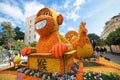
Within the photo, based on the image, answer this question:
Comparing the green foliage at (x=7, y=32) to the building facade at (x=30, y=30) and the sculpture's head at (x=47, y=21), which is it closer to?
the building facade at (x=30, y=30)

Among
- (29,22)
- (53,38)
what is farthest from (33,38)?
(53,38)

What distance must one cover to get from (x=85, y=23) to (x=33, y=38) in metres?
27.7

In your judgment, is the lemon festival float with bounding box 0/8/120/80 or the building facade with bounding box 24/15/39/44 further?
the building facade with bounding box 24/15/39/44

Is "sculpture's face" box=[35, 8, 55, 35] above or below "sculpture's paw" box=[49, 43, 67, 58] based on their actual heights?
above

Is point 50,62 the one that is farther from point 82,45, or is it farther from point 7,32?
point 7,32

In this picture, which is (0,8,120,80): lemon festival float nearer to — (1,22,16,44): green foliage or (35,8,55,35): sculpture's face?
(35,8,55,35): sculpture's face

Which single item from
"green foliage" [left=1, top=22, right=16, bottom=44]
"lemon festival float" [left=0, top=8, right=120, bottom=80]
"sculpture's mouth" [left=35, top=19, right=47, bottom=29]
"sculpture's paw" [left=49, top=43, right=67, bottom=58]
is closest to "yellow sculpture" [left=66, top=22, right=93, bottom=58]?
"lemon festival float" [left=0, top=8, right=120, bottom=80]

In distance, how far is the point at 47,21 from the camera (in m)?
7.43

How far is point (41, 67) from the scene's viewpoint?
7051 millimetres

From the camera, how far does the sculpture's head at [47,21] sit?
747cm

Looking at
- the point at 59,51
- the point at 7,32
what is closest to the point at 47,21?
the point at 59,51

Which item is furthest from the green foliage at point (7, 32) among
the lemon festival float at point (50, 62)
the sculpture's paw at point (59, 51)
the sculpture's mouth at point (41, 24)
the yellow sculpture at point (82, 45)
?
the sculpture's paw at point (59, 51)

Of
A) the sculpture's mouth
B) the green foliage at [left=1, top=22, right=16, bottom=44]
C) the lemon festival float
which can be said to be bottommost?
the lemon festival float

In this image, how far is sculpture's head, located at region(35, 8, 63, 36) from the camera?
7.47 metres
